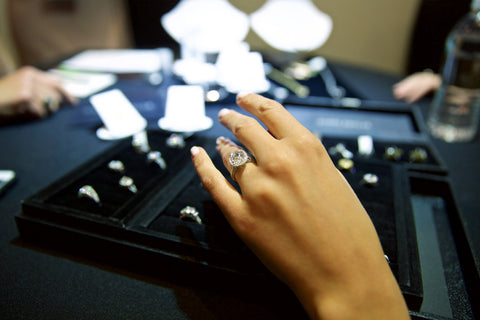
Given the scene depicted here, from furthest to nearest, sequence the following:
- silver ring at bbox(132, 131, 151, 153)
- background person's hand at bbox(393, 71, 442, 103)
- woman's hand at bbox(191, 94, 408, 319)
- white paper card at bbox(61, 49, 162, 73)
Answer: white paper card at bbox(61, 49, 162, 73), background person's hand at bbox(393, 71, 442, 103), silver ring at bbox(132, 131, 151, 153), woman's hand at bbox(191, 94, 408, 319)

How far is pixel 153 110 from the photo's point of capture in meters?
1.02

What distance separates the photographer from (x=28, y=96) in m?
0.98

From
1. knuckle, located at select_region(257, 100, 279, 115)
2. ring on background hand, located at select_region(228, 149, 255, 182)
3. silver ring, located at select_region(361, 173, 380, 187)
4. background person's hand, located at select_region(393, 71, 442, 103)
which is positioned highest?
knuckle, located at select_region(257, 100, 279, 115)

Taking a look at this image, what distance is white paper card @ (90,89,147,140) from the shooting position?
0.81 m

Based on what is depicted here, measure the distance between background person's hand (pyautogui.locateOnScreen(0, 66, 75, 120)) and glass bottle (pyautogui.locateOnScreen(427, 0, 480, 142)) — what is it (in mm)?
1246

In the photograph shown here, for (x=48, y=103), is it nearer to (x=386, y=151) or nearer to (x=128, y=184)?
(x=128, y=184)

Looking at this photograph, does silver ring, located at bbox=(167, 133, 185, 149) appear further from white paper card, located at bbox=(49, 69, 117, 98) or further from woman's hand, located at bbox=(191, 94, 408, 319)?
white paper card, located at bbox=(49, 69, 117, 98)

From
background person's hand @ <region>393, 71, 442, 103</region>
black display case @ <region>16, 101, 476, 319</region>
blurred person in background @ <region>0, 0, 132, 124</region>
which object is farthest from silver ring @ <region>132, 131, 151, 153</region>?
blurred person in background @ <region>0, 0, 132, 124</region>

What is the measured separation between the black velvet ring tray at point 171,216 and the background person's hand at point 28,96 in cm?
51

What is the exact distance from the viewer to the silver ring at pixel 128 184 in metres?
0.58

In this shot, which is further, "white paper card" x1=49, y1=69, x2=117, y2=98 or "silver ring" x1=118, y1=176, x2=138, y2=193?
"white paper card" x1=49, y1=69, x2=117, y2=98

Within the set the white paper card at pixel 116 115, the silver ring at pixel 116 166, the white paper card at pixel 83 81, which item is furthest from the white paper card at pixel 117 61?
the silver ring at pixel 116 166

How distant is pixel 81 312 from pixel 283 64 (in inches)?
58.1

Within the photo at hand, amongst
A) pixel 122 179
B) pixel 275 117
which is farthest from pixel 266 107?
pixel 122 179
